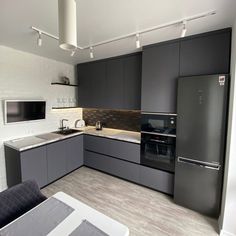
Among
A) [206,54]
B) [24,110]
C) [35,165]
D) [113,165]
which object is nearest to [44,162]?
[35,165]

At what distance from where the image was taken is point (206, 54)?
1966mm

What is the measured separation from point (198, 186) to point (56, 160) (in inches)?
92.2

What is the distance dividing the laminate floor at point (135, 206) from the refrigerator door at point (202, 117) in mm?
794

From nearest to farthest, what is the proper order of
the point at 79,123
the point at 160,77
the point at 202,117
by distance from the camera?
the point at 202,117, the point at 160,77, the point at 79,123

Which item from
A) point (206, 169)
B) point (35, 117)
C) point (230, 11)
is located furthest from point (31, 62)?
point (206, 169)

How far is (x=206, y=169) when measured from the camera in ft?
6.37

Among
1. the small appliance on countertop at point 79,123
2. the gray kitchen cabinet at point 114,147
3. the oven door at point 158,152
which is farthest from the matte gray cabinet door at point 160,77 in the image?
the small appliance on countertop at point 79,123

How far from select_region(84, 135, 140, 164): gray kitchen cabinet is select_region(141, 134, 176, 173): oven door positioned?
0.50 ft

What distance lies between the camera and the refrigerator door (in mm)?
1807

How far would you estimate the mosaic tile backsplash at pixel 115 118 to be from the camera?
3.25 meters

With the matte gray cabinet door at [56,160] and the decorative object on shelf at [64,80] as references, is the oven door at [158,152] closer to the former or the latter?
the matte gray cabinet door at [56,160]

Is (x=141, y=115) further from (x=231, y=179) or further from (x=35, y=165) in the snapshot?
(x=35, y=165)

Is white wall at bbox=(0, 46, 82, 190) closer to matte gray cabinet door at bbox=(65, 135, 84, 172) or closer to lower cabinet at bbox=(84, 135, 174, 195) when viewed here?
matte gray cabinet door at bbox=(65, 135, 84, 172)

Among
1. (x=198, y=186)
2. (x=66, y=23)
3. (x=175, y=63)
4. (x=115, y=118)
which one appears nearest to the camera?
(x=66, y=23)
